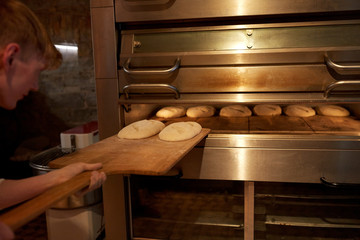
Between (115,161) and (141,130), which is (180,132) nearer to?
(141,130)

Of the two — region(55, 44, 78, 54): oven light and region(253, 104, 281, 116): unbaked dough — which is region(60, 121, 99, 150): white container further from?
region(55, 44, 78, 54): oven light

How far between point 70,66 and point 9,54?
10.2 ft

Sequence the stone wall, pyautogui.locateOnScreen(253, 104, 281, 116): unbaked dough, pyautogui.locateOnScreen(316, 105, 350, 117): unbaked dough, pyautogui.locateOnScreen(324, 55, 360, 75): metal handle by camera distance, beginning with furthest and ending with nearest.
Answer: the stone wall → pyautogui.locateOnScreen(253, 104, 281, 116): unbaked dough → pyautogui.locateOnScreen(316, 105, 350, 117): unbaked dough → pyautogui.locateOnScreen(324, 55, 360, 75): metal handle

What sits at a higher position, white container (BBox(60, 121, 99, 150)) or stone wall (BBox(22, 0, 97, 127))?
stone wall (BBox(22, 0, 97, 127))

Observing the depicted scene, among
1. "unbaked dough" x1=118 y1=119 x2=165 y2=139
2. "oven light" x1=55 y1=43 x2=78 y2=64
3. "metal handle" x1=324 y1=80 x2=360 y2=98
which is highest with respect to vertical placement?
"oven light" x1=55 y1=43 x2=78 y2=64

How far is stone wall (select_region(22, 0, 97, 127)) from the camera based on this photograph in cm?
358

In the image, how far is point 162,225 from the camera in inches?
72.5

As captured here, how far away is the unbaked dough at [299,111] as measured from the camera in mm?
1971

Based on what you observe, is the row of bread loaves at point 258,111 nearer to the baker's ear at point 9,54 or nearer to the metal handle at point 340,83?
the metal handle at point 340,83

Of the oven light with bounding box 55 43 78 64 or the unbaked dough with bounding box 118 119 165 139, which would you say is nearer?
the unbaked dough with bounding box 118 119 165 139

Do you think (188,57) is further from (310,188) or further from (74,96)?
(74,96)

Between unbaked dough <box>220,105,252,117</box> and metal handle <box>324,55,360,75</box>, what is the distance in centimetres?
65

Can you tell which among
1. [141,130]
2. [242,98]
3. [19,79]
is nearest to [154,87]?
[141,130]

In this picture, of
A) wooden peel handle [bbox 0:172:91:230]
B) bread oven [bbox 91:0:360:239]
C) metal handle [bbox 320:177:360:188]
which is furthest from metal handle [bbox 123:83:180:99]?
metal handle [bbox 320:177:360:188]
